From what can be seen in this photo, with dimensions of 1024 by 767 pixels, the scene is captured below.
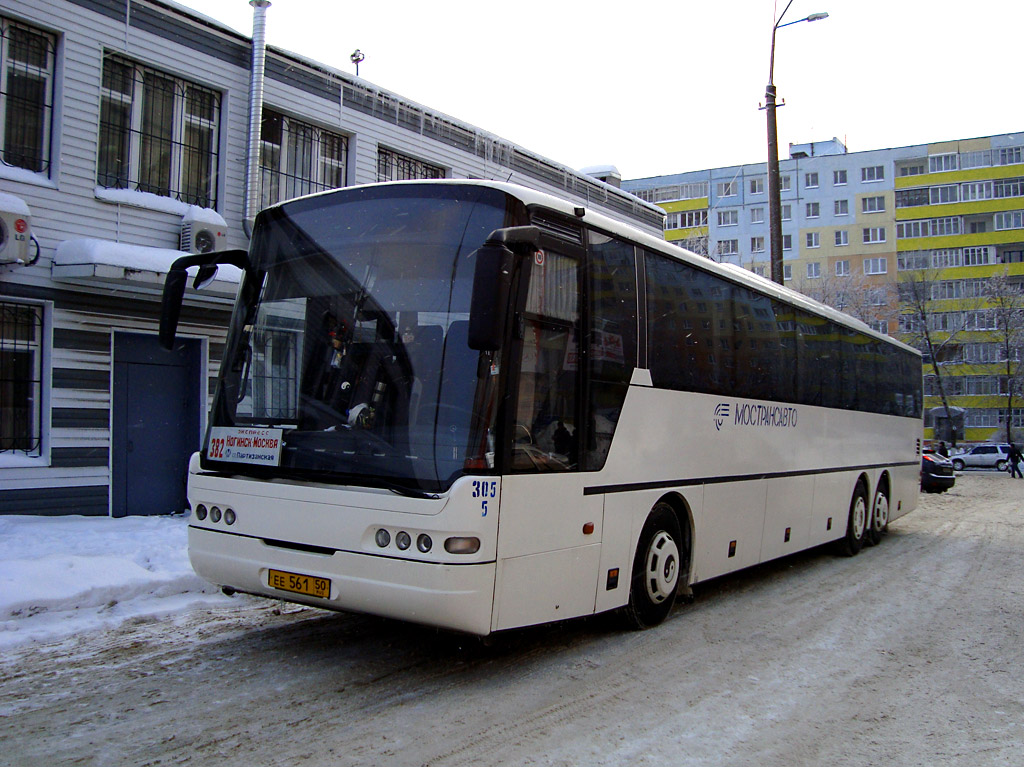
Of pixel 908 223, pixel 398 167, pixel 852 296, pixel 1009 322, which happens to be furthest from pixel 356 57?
pixel 908 223

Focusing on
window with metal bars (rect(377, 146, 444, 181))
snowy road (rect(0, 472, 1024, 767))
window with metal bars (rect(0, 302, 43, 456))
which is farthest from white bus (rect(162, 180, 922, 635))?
window with metal bars (rect(377, 146, 444, 181))

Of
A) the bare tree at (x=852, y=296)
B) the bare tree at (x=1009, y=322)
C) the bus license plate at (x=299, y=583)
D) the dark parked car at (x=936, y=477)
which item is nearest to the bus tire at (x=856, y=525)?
the bus license plate at (x=299, y=583)

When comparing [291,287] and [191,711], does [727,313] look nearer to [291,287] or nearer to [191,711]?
[291,287]

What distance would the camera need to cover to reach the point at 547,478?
18.9 feet

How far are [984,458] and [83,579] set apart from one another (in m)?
50.7

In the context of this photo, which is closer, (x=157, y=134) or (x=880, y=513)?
(x=157, y=134)

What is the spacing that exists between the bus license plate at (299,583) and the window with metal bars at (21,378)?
6.77m

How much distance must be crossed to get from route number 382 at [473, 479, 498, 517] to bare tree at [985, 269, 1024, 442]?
2212 inches

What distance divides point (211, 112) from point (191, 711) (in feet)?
34.2

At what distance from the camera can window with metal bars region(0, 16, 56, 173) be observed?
1078 centimetres

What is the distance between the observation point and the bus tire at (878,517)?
43.3 feet

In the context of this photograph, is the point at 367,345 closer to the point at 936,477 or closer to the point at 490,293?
the point at 490,293

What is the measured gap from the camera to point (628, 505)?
21.8 feet

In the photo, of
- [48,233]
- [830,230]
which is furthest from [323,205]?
[830,230]
